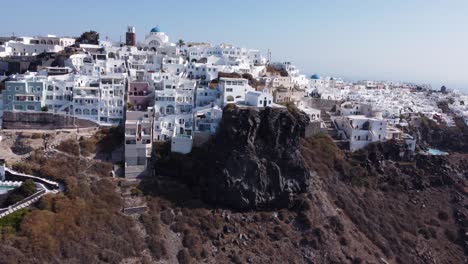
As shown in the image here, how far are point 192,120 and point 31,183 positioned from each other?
1722cm

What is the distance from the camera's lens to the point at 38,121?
47188mm

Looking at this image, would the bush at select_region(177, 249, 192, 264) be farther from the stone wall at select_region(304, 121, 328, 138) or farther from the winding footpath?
the stone wall at select_region(304, 121, 328, 138)

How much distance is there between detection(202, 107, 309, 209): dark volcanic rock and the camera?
44.4m

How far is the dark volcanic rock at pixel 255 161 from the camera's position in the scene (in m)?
44.4

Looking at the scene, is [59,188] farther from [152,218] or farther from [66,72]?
[66,72]

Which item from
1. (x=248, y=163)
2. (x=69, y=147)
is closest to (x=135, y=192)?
(x=69, y=147)

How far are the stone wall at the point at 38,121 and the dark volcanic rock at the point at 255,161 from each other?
51.0 feet

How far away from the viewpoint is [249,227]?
4259cm

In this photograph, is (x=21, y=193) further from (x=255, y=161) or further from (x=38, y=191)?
(x=255, y=161)

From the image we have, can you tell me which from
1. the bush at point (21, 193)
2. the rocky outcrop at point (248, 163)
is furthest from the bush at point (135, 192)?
the bush at point (21, 193)

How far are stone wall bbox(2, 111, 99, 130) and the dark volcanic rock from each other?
1554 cm

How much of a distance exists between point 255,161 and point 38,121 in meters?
23.8

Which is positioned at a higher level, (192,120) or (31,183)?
(192,120)

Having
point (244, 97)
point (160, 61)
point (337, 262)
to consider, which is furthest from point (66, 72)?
point (337, 262)
